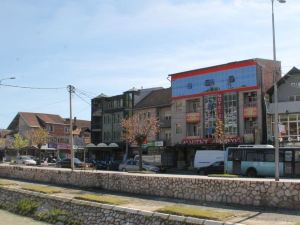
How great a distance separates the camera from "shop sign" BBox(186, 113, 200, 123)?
214 feet

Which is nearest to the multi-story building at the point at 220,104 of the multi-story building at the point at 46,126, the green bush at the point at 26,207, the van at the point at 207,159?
the van at the point at 207,159

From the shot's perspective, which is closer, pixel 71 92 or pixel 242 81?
pixel 71 92

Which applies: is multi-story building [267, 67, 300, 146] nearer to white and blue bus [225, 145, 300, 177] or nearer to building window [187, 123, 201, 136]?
building window [187, 123, 201, 136]

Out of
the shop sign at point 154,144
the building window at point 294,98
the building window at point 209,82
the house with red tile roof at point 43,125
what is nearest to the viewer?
the building window at point 294,98

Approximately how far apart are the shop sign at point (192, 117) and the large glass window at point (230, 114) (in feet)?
16.2

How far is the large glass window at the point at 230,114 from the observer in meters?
60.3

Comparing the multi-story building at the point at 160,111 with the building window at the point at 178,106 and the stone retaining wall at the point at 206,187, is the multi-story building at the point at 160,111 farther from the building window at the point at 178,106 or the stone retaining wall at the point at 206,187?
the stone retaining wall at the point at 206,187

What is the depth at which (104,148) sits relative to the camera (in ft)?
272

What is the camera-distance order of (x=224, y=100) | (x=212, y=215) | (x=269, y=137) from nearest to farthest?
(x=212, y=215)
(x=269, y=137)
(x=224, y=100)

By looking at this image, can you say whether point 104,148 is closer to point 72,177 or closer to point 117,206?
point 72,177

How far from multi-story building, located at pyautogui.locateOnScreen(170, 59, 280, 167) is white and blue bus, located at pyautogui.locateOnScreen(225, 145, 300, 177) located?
582 inches

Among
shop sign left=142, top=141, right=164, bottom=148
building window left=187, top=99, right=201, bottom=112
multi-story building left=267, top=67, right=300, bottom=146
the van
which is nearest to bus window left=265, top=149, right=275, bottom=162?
the van

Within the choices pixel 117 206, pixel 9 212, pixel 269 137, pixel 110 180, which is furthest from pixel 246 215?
pixel 269 137

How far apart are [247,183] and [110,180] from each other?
36.1ft
